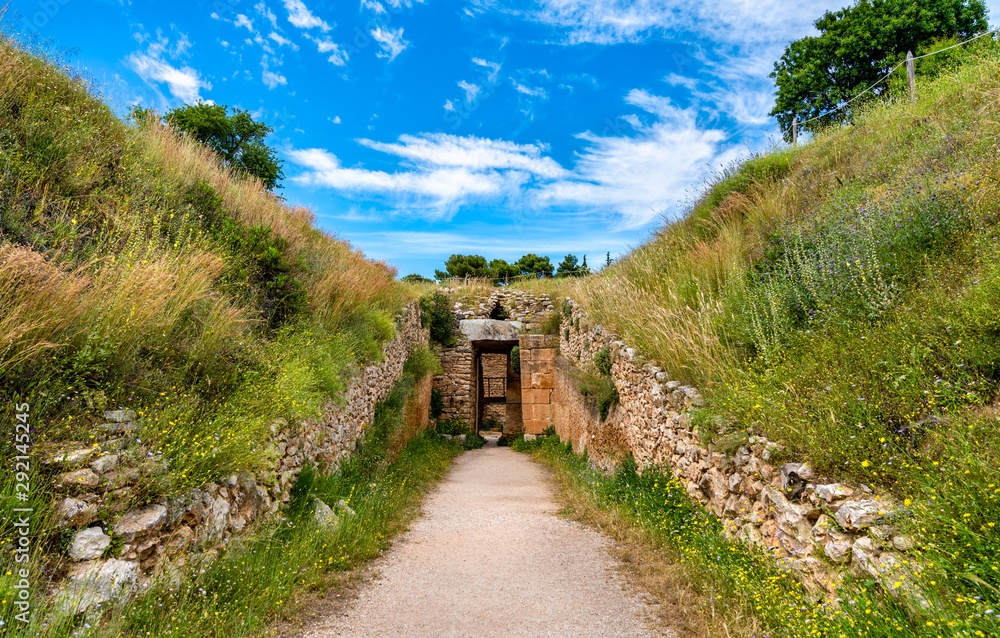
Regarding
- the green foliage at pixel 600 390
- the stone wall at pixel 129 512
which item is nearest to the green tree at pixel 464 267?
the green foliage at pixel 600 390

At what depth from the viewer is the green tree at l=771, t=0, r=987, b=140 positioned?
17312mm

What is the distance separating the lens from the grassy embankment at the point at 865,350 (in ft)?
7.18

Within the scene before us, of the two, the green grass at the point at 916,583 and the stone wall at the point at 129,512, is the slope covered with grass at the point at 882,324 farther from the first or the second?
the stone wall at the point at 129,512

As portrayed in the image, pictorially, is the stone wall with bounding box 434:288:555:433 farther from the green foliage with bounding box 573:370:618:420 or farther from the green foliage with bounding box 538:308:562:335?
the green foliage with bounding box 573:370:618:420

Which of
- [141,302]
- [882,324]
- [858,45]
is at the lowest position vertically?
[882,324]

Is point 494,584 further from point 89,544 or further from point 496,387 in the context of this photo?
point 496,387

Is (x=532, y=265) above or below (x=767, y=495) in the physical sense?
above

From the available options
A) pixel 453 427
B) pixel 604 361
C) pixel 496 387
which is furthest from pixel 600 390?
pixel 496 387

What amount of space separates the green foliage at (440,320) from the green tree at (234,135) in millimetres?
5814

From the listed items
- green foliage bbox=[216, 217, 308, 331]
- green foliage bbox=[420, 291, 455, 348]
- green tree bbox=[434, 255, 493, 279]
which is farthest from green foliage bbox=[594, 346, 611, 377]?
green tree bbox=[434, 255, 493, 279]

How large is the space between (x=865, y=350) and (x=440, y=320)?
12.8 meters

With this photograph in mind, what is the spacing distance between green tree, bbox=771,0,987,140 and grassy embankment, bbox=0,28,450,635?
71.4ft

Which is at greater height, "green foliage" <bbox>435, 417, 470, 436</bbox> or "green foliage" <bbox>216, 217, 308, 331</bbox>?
"green foliage" <bbox>216, 217, 308, 331</bbox>

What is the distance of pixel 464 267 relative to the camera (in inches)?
1268
